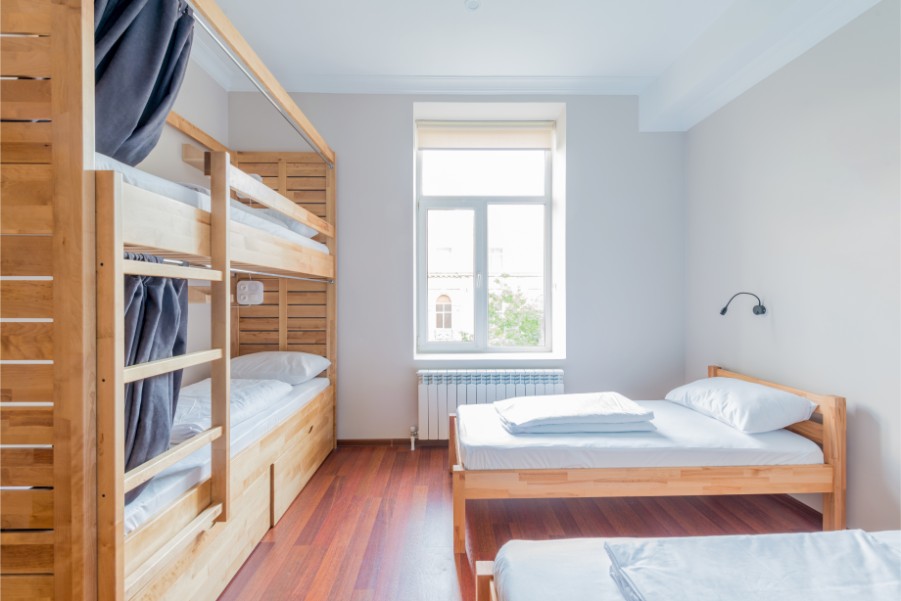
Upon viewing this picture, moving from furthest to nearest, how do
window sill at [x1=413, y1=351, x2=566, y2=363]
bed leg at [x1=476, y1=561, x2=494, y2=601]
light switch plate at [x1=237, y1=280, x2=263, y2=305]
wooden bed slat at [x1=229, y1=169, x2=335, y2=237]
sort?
window sill at [x1=413, y1=351, x2=566, y2=363] → light switch plate at [x1=237, y1=280, x2=263, y2=305] → wooden bed slat at [x1=229, y1=169, x2=335, y2=237] → bed leg at [x1=476, y1=561, x2=494, y2=601]

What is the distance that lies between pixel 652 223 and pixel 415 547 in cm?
280

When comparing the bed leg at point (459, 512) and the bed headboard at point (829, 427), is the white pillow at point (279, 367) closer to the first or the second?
the bed leg at point (459, 512)

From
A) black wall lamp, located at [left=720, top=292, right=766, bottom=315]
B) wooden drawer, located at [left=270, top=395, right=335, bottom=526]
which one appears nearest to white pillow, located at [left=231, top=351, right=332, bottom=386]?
wooden drawer, located at [left=270, top=395, right=335, bottom=526]

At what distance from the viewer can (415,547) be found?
187 centimetres

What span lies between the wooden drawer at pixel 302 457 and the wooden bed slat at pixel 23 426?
46.7 inches

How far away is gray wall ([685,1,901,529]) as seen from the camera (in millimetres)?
1732

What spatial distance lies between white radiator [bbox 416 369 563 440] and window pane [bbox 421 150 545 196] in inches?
60.3

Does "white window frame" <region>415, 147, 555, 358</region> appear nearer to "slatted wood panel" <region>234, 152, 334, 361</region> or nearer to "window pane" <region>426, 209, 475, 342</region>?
"window pane" <region>426, 209, 475, 342</region>

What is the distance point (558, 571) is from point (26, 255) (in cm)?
152

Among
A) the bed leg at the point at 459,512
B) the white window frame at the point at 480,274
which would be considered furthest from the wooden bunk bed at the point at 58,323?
the white window frame at the point at 480,274

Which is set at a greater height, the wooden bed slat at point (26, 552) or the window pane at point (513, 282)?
the window pane at point (513, 282)

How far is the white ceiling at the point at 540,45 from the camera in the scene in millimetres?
2189

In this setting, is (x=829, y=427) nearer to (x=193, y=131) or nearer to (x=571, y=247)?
(x=571, y=247)

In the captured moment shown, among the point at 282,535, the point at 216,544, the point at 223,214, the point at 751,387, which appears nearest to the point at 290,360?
the point at 282,535
